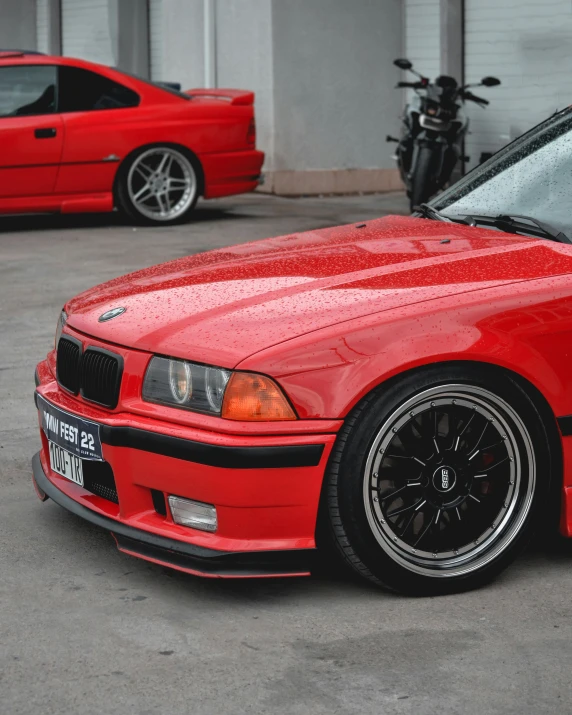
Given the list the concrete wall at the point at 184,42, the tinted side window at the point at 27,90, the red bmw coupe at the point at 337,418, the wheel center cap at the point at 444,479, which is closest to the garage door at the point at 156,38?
the concrete wall at the point at 184,42

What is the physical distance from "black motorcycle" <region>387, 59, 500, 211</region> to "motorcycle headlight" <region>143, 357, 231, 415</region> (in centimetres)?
862

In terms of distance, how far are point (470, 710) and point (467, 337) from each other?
3.49ft

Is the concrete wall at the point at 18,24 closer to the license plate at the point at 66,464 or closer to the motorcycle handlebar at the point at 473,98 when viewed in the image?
the motorcycle handlebar at the point at 473,98

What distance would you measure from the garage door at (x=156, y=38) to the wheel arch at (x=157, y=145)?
19.0ft

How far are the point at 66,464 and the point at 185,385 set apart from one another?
635 mm

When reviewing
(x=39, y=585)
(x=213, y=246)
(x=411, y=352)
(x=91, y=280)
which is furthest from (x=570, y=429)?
(x=213, y=246)

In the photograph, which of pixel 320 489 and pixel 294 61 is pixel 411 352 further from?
pixel 294 61

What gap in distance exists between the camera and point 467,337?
3.72 m

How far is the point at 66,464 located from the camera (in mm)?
4164

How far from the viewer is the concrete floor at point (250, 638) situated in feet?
10.4

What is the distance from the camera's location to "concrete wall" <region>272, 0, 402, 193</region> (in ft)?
47.7

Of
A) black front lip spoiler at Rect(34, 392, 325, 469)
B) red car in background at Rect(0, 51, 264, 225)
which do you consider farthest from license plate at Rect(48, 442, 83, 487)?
red car in background at Rect(0, 51, 264, 225)

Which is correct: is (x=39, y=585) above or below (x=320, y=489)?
below

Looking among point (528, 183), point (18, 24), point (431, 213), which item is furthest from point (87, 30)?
point (528, 183)
